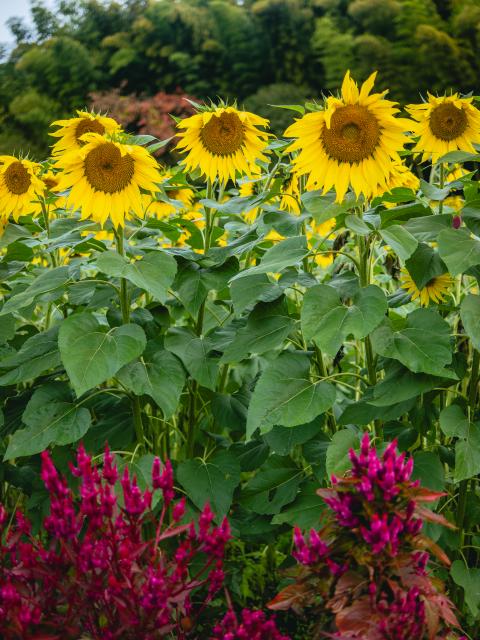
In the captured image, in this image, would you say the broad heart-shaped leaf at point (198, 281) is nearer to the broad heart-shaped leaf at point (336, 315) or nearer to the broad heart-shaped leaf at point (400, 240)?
the broad heart-shaped leaf at point (336, 315)

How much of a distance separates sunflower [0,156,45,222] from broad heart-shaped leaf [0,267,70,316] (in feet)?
1.57

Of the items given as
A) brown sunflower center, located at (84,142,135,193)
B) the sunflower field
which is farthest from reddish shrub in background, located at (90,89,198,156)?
brown sunflower center, located at (84,142,135,193)

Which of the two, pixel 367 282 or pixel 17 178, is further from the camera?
pixel 17 178

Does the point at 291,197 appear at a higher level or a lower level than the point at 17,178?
lower

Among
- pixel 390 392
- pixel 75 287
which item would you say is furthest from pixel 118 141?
pixel 390 392

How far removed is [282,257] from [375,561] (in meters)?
0.94

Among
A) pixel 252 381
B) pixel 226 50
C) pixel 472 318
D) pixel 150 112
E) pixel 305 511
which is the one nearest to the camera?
pixel 472 318

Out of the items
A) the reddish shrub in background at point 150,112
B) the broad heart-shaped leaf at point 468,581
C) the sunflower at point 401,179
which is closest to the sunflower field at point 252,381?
the broad heart-shaped leaf at point 468,581

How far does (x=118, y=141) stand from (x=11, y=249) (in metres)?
0.65

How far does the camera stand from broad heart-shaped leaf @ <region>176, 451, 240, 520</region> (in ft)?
7.48

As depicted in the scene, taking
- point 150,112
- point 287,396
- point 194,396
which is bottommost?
point 150,112

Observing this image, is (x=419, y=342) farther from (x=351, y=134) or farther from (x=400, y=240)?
(x=351, y=134)

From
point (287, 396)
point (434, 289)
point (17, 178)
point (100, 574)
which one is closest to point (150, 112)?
point (17, 178)

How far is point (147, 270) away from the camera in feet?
7.11
